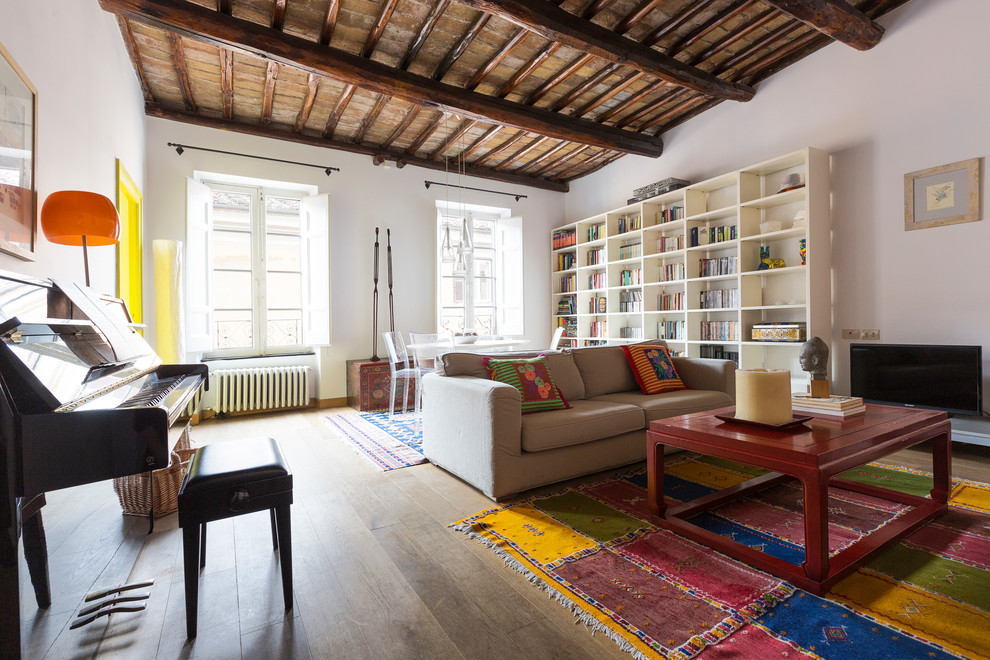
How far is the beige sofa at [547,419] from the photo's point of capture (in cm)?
252

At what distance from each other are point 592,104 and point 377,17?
2.40 metres

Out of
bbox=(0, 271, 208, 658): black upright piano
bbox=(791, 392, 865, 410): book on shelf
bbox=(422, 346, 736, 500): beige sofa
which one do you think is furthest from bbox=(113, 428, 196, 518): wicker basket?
bbox=(791, 392, 865, 410): book on shelf

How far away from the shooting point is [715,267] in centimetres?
495

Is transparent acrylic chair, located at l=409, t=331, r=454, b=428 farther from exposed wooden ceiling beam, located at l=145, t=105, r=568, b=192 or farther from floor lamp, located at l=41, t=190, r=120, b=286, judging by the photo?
floor lamp, located at l=41, t=190, r=120, b=286

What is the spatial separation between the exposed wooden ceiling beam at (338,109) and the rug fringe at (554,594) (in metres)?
4.12

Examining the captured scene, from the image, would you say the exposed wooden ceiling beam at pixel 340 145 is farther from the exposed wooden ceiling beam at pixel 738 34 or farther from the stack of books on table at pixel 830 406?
the stack of books on table at pixel 830 406

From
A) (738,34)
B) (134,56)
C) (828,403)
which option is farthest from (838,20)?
(134,56)

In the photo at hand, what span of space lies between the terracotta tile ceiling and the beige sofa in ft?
8.18

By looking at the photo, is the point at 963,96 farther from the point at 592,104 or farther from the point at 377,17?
the point at 377,17

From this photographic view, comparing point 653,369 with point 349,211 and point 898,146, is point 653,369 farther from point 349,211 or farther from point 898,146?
point 349,211

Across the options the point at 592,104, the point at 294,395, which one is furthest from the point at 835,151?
the point at 294,395

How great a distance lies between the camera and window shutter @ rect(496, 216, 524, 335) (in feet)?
22.8

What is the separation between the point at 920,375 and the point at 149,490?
5.04 m

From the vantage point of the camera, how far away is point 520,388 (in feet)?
9.45
